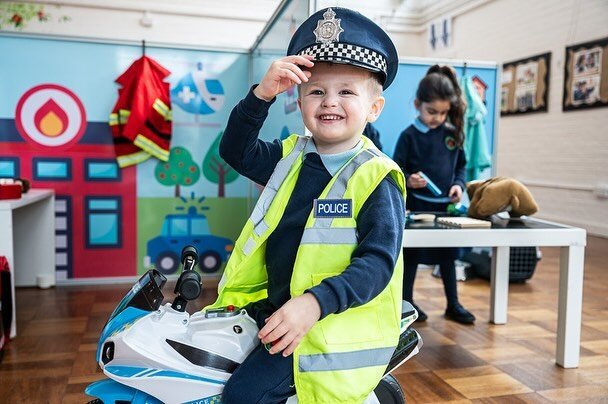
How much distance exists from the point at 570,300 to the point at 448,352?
0.55 metres

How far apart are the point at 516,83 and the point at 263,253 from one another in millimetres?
6528

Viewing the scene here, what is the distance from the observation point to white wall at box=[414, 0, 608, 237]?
5.87 meters

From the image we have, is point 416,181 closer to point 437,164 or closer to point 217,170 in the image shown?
point 437,164

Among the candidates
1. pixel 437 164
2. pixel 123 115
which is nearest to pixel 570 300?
pixel 437 164

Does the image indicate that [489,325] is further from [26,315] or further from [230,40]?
[230,40]

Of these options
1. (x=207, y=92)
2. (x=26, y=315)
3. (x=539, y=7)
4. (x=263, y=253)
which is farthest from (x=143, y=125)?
(x=539, y=7)

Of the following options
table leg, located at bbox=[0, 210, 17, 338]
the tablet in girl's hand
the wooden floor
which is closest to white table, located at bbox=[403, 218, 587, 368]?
the wooden floor

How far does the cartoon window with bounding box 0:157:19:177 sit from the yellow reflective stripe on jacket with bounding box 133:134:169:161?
0.72 metres

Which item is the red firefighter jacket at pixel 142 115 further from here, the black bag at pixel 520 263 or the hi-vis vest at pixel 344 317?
the hi-vis vest at pixel 344 317

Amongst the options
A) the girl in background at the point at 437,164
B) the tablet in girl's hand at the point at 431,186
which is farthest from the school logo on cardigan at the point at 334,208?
the girl in background at the point at 437,164

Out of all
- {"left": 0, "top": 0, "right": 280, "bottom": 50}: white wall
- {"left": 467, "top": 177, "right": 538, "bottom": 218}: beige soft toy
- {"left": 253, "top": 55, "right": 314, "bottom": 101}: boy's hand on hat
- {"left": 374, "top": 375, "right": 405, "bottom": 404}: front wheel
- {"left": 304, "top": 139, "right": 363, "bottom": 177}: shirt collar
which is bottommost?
{"left": 374, "top": 375, "right": 405, "bottom": 404}: front wheel

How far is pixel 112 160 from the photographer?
11.8 ft

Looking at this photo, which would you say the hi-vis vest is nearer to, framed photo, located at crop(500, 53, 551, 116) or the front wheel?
the front wheel

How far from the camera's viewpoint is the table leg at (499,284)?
291cm
